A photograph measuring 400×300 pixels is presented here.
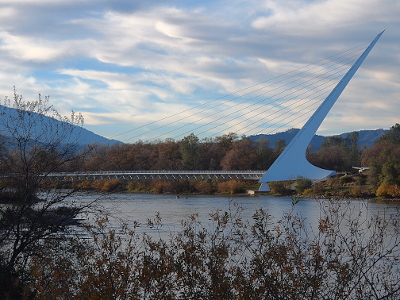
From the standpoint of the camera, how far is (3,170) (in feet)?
19.8

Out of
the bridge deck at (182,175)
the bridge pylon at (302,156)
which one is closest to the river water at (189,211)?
the bridge pylon at (302,156)

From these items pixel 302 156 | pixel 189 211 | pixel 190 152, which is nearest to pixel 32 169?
pixel 189 211

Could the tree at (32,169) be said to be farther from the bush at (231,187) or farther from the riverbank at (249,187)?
the bush at (231,187)

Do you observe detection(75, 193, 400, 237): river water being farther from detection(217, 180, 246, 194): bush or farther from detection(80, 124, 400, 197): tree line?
detection(80, 124, 400, 197): tree line

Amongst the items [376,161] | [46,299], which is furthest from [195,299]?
[376,161]

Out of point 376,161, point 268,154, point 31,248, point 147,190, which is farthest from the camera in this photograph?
point 268,154

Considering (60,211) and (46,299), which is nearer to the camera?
(46,299)

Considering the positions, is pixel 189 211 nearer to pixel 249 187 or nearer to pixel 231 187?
pixel 231 187

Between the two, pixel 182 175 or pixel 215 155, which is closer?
pixel 182 175

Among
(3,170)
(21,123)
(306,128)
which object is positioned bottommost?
(3,170)

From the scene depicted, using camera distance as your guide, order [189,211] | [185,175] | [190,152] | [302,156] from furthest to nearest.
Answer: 1. [190,152]
2. [185,175]
3. [302,156]
4. [189,211]

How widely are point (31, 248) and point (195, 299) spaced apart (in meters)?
2.33

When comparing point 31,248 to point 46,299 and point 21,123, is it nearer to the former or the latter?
point 21,123

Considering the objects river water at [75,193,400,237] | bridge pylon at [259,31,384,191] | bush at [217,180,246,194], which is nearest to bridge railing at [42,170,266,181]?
bush at [217,180,246,194]
